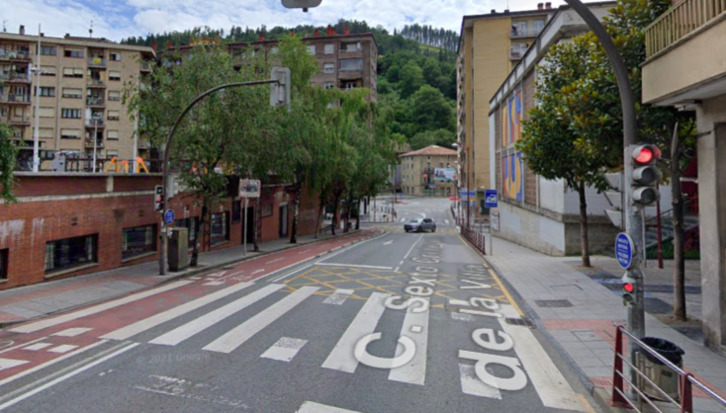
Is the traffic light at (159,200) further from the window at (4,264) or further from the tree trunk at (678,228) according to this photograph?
the tree trunk at (678,228)

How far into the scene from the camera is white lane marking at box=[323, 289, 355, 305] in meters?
10.8

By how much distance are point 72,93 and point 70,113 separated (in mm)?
2320

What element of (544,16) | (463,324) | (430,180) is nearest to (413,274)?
(463,324)

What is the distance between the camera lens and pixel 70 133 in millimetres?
48062

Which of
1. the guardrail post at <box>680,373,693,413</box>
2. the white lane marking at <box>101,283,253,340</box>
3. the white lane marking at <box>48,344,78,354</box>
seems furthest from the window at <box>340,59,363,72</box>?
the guardrail post at <box>680,373,693,413</box>

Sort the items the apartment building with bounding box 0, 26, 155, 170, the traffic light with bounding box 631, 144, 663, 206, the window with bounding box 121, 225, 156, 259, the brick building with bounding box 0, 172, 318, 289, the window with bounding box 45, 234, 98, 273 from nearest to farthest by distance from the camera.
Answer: the traffic light with bounding box 631, 144, 663, 206 → the brick building with bounding box 0, 172, 318, 289 → the window with bounding box 45, 234, 98, 273 → the window with bounding box 121, 225, 156, 259 → the apartment building with bounding box 0, 26, 155, 170

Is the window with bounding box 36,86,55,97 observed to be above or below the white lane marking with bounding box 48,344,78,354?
above

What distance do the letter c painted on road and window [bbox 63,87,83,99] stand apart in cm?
5350

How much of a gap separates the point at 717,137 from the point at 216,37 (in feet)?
57.1

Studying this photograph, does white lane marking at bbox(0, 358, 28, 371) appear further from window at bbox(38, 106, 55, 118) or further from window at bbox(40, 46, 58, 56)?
window at bbox(40, 46, 58, 56)

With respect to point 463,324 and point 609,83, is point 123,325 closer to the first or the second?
point 463,324

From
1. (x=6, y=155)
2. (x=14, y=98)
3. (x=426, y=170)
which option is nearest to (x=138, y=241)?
(x=6, y=155)

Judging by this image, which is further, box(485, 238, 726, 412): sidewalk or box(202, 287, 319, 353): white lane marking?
box(202, 287, 319, 353): white lane marking

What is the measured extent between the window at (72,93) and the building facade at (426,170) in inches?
2588
